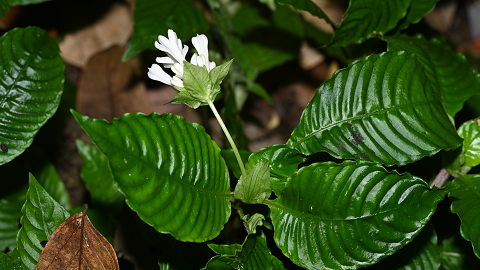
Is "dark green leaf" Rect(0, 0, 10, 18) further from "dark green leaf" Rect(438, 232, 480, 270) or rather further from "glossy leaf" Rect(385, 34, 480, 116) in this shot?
"dark green leaf" Rect(438, 232, 480, 270)

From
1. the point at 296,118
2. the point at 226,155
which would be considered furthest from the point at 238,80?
the point at 226,155

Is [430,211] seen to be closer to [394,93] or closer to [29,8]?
[394,93]

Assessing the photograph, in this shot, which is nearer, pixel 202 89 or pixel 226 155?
pixel 202 89

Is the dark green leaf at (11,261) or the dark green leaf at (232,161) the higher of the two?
the dark green leaf at (11,261)

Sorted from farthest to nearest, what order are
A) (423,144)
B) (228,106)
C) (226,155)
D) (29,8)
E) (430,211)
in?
(29,8) → (228,106) → (226,155) → (423,144) → (430,211)

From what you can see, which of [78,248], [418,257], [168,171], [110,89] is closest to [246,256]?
[168,171]

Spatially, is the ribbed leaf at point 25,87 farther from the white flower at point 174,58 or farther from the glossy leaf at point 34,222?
the white flower at point 174,58

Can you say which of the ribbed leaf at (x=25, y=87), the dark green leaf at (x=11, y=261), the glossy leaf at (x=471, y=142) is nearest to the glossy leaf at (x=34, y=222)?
the dark green leaf at (x=11, y=261)

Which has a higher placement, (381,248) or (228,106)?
(228,106)

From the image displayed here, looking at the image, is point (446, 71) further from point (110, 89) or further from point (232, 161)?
point (110, 89)
